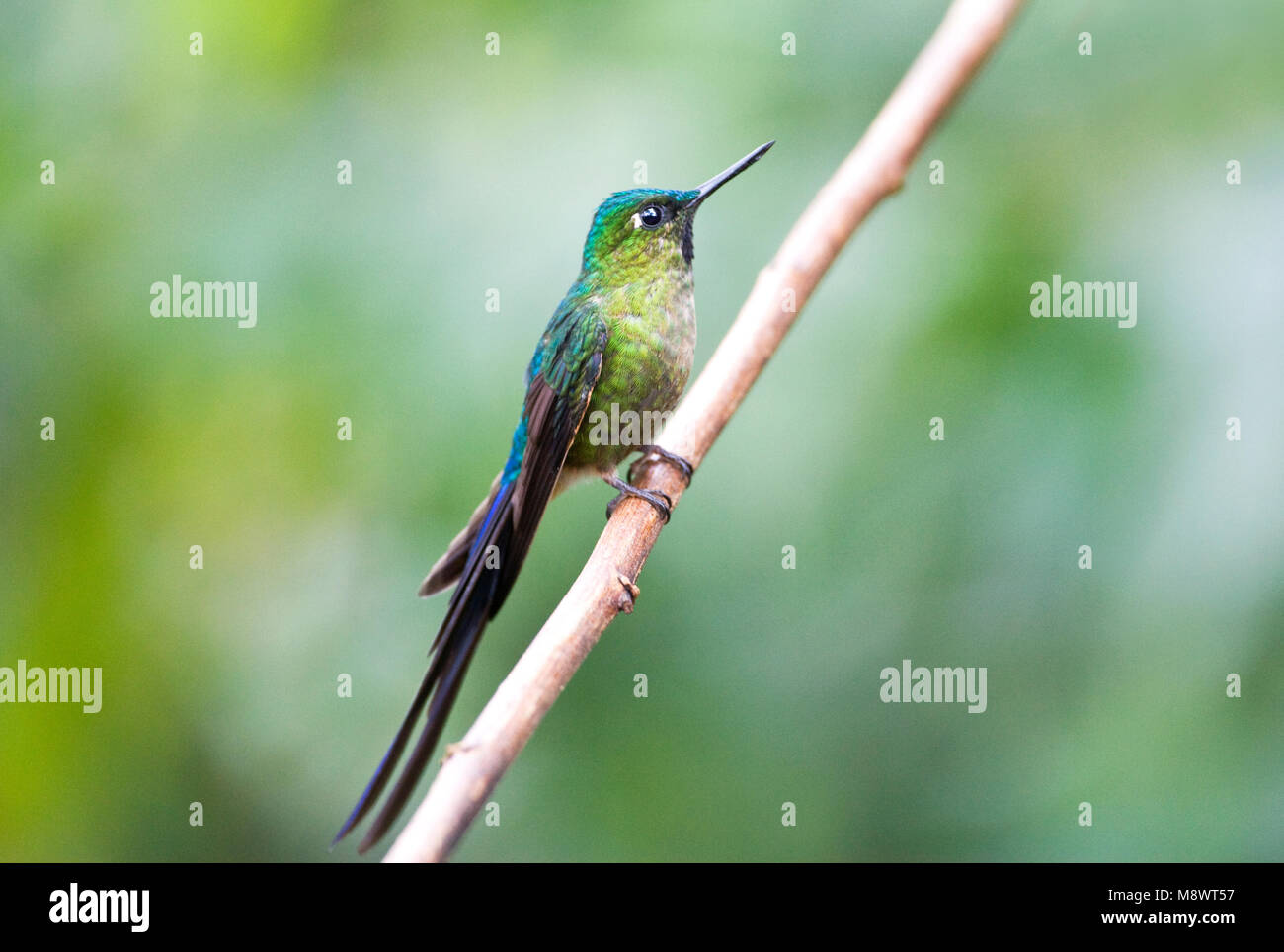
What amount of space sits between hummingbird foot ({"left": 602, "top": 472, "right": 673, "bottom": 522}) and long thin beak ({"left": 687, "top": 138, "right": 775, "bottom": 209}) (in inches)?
27.2

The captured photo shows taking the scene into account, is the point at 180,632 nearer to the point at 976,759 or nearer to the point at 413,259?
the point at 413,259

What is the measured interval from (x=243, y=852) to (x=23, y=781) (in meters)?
0.50

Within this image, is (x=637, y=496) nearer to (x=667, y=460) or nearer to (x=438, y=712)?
(x=667, y=460)

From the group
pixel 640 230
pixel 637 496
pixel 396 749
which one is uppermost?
pixel 640 230

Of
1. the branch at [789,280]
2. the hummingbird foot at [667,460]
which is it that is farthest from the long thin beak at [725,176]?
the hummingbird foot at [667,460]

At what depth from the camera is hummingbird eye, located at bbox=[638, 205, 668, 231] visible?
255 centimetres

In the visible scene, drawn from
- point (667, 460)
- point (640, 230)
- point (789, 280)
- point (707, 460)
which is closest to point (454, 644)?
point (667, 460)

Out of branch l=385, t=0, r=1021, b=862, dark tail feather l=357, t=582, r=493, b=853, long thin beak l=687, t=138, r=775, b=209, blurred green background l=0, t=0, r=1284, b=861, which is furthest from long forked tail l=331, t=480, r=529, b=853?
long thin beak l=687, t=138, r=775, b=209

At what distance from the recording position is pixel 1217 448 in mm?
2010

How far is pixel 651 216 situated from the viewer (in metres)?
2.56

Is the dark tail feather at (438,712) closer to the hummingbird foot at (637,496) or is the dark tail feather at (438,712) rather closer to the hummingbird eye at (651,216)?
the hummingbird foot at (637,496)

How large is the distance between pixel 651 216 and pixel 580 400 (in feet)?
1.77

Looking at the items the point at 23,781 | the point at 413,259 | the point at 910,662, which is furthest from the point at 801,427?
the point at 23,781

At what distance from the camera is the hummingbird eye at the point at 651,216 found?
2.55 m
